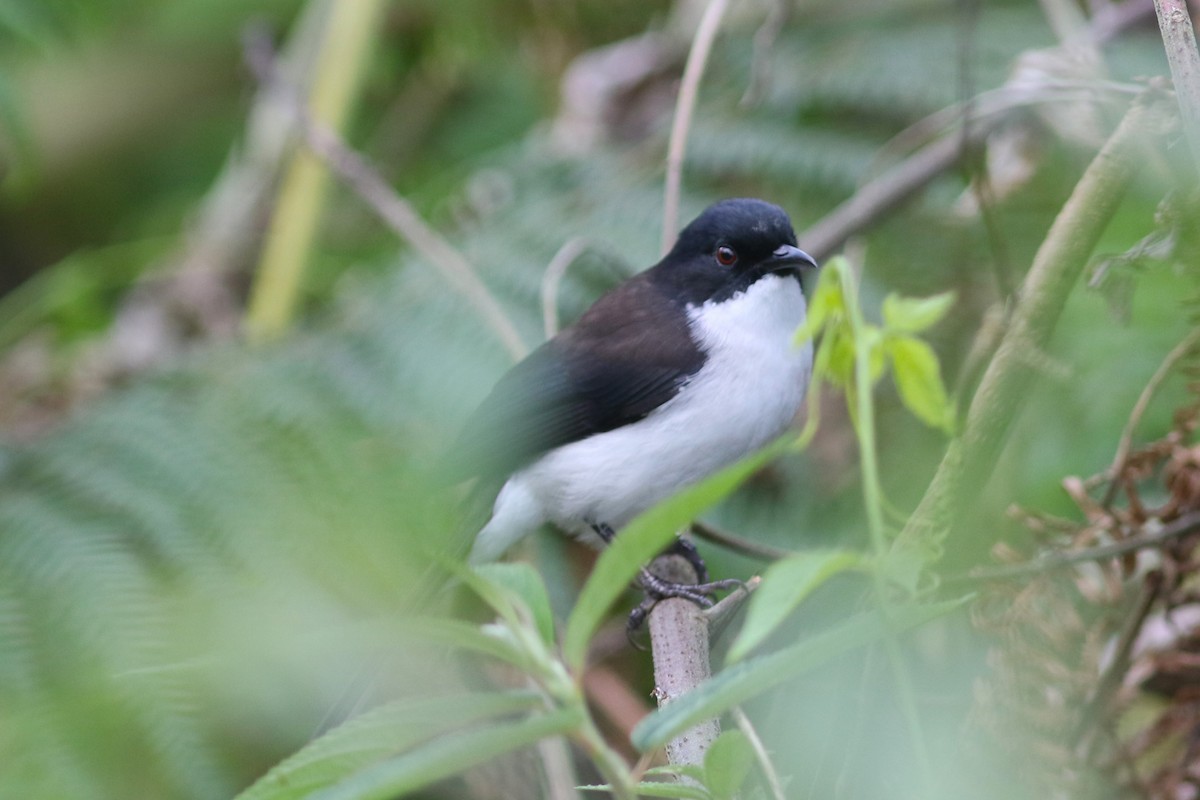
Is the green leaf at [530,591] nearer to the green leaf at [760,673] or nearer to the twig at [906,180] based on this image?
the green leaf at [760,673]

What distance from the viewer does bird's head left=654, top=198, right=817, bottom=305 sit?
2.61m

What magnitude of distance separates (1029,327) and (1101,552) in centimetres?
37

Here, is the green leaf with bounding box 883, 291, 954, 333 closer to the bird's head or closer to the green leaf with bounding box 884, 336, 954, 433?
the green leaf with bounding box 884, 336, 954, 433

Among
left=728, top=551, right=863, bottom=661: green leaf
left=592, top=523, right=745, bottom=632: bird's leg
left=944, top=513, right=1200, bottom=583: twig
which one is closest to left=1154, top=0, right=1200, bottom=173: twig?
left=944, top=513, right=1200, bottom=583: twig

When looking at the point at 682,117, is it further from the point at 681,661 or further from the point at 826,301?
the point at 826,301

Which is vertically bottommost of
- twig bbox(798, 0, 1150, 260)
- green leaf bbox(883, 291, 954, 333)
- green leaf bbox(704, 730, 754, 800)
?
green leaf bbox(704, 730, 754, 800)

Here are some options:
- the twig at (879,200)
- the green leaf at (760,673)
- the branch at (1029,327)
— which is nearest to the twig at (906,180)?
the twig at (879,200)

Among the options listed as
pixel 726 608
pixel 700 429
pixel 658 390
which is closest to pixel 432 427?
pixel 658 390

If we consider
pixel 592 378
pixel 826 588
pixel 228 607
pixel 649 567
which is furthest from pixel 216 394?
pixel 826 588

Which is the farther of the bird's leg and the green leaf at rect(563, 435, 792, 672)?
the bird's leg

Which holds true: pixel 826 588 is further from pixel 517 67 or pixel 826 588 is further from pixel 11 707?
pixel 517 67

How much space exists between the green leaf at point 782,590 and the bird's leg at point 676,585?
1.27m

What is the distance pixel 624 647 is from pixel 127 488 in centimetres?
125

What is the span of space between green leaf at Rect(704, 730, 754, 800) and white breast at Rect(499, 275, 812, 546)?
57.3 inches
